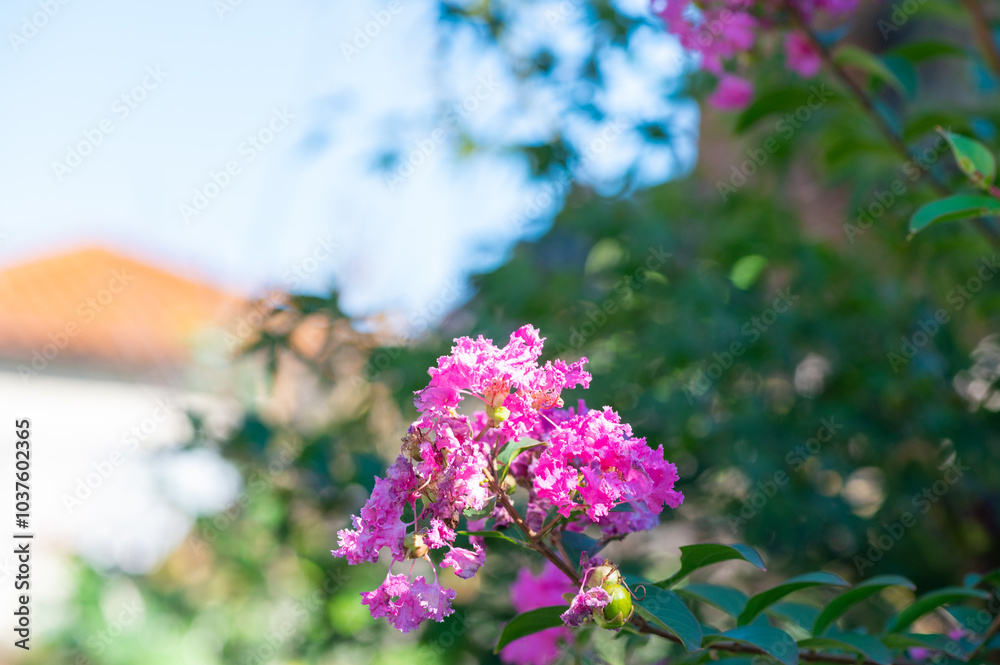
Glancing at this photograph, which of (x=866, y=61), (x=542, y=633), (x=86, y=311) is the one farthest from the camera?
(x=86, y=311)

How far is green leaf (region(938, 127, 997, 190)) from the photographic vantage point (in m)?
1.07

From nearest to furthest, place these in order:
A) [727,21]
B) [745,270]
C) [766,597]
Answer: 1. [766,597]
2. [727,21]
3. [745,270]

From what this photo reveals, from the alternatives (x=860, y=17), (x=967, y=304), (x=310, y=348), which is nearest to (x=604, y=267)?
(x=310, y=348)

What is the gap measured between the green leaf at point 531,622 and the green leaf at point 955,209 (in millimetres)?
714

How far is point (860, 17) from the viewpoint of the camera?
15.3ft

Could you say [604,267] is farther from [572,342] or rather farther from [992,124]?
[992,124]

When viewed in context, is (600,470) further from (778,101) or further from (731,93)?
(731,93)

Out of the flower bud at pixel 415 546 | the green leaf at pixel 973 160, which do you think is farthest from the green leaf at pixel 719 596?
the green leaf at pixel 973 160

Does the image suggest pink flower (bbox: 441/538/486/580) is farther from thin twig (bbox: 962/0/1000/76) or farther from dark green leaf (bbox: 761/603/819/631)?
thin twig (bbox: 962/0/1000/76)

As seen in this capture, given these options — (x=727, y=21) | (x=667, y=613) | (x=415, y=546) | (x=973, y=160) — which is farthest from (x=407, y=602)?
(x=727, y=21)

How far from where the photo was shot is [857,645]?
0.93m

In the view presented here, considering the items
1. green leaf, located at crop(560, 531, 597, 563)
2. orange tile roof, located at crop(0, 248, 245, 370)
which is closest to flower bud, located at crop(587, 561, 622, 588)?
green leaf, located at crop(560, 531, 597, 563)

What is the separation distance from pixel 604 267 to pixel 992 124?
1.06m

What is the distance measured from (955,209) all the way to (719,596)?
0.65 metres
